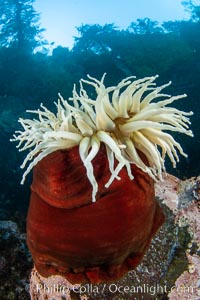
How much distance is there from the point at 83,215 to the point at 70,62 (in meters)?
6.47

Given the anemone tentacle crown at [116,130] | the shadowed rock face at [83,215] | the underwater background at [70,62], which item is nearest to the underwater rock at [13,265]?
the underwater background at [70,62]

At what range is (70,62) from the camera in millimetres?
7859

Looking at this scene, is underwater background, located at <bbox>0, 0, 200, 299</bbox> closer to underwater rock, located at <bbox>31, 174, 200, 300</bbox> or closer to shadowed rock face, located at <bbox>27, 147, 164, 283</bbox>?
underwater rock, located at <bbox>31, 174, 200, 300</bbox>

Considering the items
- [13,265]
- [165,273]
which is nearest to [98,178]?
[165,273]

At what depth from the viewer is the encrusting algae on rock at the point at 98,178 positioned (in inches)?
75.2

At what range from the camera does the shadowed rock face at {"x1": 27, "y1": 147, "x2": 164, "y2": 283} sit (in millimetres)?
1920

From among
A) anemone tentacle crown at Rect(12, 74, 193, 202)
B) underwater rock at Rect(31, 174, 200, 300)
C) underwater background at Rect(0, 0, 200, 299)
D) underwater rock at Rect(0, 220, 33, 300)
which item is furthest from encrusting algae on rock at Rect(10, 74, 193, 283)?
underwater background at Rect(0, 0, 200, 299)

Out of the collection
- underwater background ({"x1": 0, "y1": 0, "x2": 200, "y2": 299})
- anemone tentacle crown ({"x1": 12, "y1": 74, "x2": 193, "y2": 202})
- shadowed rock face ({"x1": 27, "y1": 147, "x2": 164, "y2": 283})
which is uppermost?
underwater background ({"x1": 0, "y1": 0, "x2": 200, "y2": 299})

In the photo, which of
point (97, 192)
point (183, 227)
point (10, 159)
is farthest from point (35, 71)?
point (97, 192)

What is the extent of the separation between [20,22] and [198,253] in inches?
279

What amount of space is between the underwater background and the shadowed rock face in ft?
16.9

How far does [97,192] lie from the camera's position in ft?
6.27

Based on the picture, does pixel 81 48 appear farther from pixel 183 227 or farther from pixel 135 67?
pixel 183 227

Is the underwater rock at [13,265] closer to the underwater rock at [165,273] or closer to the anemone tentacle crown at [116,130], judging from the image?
the underwater rock at [165,273]
